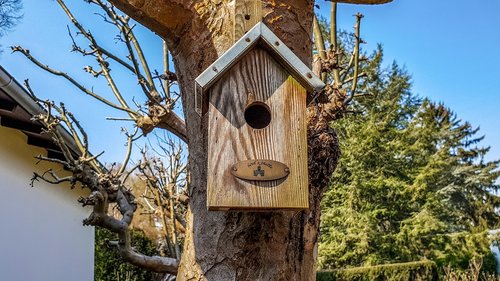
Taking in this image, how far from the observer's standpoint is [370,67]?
17750 mm

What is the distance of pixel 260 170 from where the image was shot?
1.38 meters

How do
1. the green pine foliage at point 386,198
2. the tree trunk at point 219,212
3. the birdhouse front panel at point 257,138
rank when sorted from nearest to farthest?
the birdhouse front panel at point 257,138
the tree trunk at point 219,212
the green pine foliage at point 386,198

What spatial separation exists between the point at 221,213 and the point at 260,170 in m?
0.24

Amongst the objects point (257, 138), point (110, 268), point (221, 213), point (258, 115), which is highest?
point (258, 115)

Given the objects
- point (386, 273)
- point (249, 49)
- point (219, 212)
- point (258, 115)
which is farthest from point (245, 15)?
point (386, 273)

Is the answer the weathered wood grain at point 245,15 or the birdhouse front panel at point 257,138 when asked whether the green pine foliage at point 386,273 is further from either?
the weathered wood grain at point 245,15

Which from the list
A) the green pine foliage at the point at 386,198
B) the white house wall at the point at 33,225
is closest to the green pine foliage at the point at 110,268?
the white house wall at the point at 33,225

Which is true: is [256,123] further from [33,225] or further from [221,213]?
[33,225]

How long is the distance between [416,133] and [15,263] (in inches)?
607

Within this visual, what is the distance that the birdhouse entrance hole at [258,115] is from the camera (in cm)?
150

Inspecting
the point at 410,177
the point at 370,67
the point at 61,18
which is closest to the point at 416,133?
the point at 410,177

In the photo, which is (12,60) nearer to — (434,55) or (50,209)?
(50,209)

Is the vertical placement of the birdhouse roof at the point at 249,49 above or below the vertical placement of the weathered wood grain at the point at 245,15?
below

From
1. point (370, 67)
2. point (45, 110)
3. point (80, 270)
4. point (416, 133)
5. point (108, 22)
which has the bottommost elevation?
point (80, 270)
